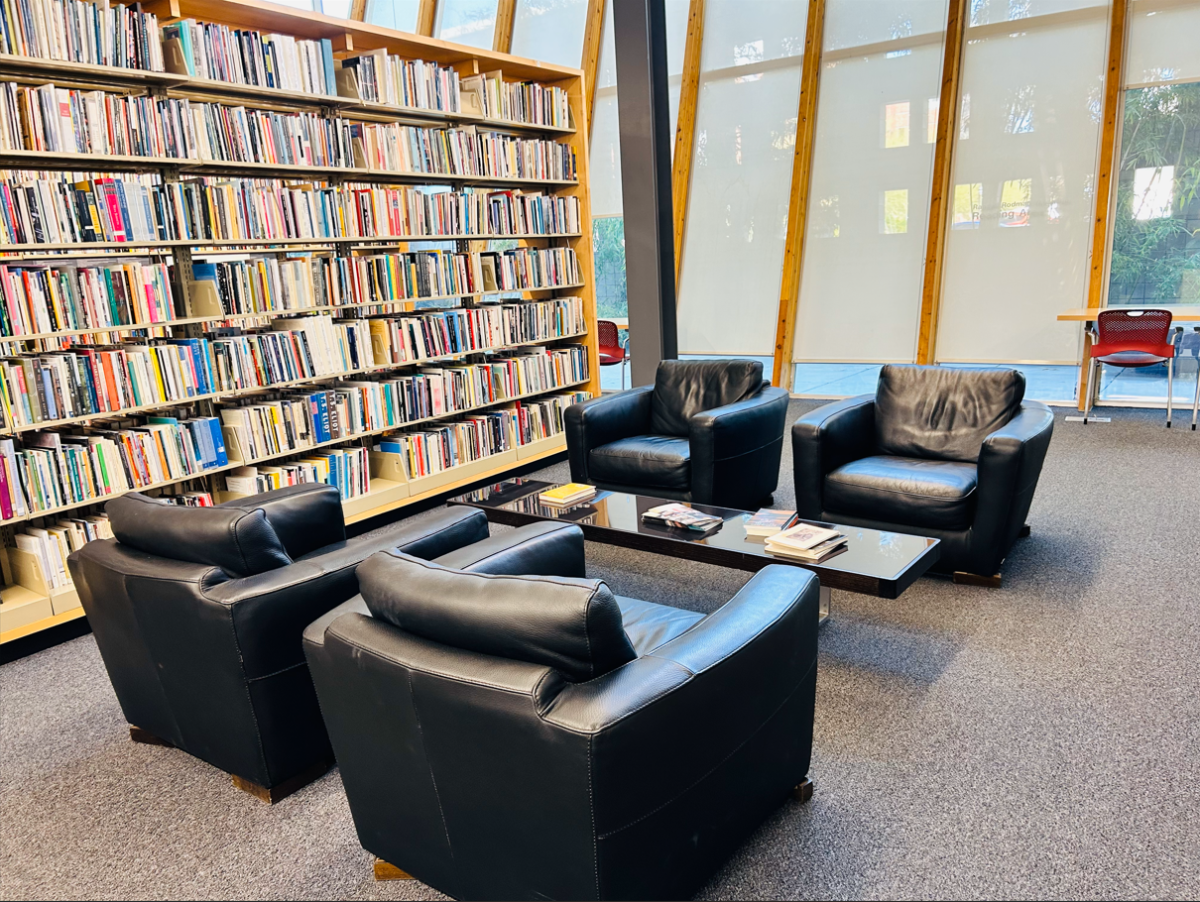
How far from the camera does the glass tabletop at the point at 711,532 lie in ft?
9.55

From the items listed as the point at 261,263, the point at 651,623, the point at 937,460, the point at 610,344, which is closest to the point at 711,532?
the point at 651,623

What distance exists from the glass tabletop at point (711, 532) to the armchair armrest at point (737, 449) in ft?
1.59

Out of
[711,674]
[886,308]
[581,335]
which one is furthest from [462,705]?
[886,308]

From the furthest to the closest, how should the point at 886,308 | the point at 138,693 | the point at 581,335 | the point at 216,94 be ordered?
1. the point at 886,308
2. the point at 581,335
3. the point at 216,94
4. the point at 138,693

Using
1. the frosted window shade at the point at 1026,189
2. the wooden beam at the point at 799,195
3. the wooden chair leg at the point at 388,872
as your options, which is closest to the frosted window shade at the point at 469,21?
the wooden beam at the point at 799,195

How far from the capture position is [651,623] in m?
2.39

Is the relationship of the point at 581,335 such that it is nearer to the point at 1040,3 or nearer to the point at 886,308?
the point at 886,308

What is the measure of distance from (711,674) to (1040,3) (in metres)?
7.53

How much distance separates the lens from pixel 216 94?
4.20 metres

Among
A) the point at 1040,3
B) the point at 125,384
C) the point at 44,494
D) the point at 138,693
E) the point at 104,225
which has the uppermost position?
the point at 1040,3

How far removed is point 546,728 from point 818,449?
2.67 metres

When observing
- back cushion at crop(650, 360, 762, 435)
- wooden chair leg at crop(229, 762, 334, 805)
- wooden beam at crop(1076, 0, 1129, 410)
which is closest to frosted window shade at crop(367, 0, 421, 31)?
back cushion at crop(650, 360, 762, 435)

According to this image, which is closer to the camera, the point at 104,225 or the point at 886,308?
the point at 104,225

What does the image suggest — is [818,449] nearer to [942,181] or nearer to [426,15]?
[942,181]
